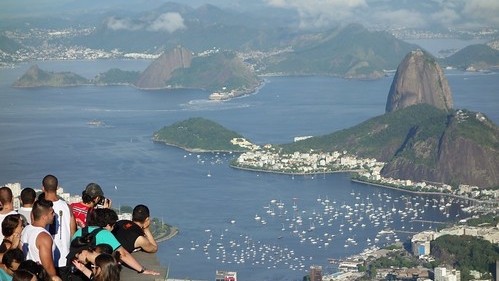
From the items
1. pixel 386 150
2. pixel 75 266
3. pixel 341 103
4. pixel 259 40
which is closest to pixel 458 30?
pixel 259 40

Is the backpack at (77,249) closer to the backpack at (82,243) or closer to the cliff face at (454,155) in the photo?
the backpack at (82,243)

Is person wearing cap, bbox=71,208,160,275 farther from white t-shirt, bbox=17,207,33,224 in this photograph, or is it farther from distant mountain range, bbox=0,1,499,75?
distant mountain range, bbox=0,1,499,75

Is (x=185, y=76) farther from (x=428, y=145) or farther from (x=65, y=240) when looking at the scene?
(x=65, y=240)

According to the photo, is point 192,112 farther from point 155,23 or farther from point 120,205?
point 155,23

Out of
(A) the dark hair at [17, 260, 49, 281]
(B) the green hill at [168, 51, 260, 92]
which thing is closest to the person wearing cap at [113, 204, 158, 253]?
(A) the dark hair at [17, 260, 49, 281]

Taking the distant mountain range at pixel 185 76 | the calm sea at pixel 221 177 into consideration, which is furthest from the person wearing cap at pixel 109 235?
the distant mountain range at pixel 185 76

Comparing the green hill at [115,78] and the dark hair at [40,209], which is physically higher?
the dark hair at [40,209]
